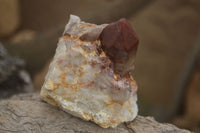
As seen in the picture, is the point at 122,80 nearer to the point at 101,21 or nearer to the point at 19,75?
the point at 19,75

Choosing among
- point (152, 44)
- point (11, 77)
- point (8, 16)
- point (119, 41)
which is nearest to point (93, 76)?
point (119, 41)

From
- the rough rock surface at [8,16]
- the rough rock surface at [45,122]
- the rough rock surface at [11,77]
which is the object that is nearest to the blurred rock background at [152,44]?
the rough rock surface at [8,16]

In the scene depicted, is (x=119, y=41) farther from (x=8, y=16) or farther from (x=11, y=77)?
(x=8, y=16)

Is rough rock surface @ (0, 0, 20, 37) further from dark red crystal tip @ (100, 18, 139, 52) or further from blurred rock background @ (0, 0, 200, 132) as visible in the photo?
dark red crystal tip @ (100, 18, 139, 52)

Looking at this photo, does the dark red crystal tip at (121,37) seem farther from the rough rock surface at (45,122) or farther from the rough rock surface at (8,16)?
the rough rock surface at (8,16)

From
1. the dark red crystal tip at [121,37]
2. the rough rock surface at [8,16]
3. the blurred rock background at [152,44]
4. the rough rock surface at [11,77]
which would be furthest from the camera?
the rough rock surface at [8,16]

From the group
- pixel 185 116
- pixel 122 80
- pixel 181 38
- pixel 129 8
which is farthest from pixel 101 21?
pixel 122 80

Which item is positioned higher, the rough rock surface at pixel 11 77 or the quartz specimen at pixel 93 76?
the quartz specimen at pixel 93 76
